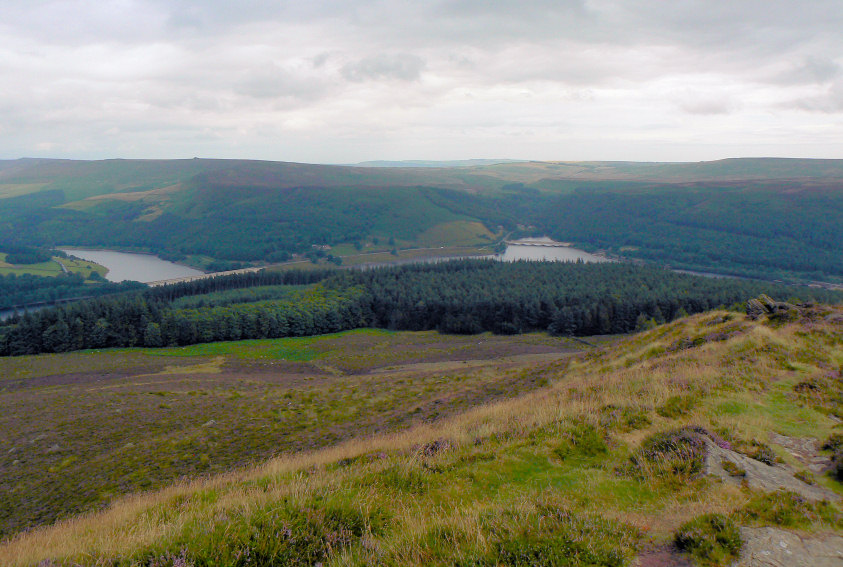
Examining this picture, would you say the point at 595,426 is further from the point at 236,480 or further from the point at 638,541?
the point at 236,480

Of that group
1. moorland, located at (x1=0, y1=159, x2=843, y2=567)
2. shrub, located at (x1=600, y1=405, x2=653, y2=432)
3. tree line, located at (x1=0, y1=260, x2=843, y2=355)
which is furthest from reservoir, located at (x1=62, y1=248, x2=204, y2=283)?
shrub, located at (x1=600, y1=405, x2=653, y2=432)

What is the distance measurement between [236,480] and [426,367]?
30.3 metres

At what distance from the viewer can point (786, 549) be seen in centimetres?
588

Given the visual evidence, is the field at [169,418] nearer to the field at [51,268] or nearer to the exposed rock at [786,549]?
the exposed rock at [786,549]

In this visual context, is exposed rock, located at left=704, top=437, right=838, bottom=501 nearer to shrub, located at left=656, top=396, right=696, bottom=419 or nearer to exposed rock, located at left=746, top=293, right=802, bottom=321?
shrub, located at left=656, top=396, right=696, bottom=419

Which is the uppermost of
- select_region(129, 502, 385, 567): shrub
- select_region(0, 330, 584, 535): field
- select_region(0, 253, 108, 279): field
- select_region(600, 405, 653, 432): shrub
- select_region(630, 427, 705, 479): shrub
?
select_region(129, 502, 385, 567): shrub

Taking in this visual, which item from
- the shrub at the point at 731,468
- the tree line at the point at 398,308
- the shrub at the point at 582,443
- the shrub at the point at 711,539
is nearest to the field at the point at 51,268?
the tree line at the point at 398,308

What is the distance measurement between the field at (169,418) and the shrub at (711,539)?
11.9 meters

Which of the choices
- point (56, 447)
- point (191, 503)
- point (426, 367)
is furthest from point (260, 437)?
point (426, 367)

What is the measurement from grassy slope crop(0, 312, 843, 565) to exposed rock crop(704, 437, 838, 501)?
0.40 meters

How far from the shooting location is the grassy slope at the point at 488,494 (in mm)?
5945

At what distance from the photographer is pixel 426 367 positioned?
39.8 m

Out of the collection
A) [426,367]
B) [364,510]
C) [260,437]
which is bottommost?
[426,367]

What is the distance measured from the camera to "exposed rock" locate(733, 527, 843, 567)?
5.65 meters
